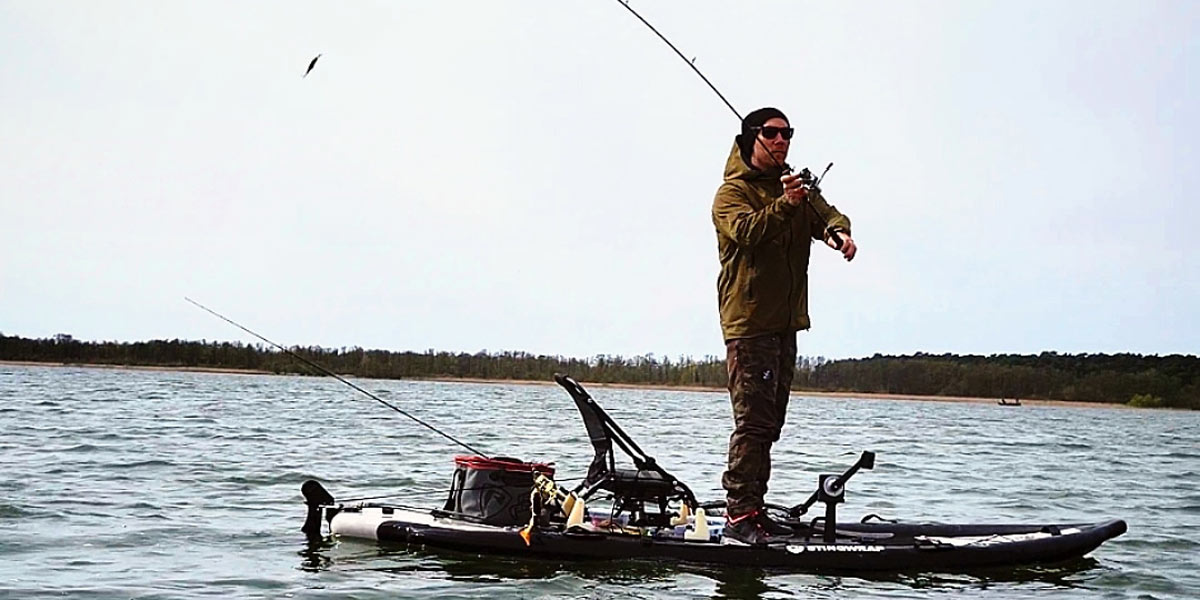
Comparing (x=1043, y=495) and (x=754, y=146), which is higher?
(x=754, y=146)

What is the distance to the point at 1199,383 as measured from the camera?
7919 cm

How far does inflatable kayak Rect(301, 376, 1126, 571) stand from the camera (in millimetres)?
7945

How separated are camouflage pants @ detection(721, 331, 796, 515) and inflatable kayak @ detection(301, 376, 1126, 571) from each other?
0.30 m

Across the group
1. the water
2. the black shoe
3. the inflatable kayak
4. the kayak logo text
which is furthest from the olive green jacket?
the water

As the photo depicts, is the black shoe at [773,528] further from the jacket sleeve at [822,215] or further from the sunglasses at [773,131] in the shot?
the sunglasses at [773,131]

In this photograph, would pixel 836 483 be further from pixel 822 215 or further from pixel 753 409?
pixel 822 215

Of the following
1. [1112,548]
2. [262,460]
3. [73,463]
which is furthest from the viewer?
[262,460]

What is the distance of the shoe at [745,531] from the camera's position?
26.0ft

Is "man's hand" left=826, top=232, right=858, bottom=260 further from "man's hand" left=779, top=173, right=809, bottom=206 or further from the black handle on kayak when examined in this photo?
the black handle on kayak

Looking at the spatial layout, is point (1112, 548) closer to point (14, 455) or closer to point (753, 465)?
point (753, 465)

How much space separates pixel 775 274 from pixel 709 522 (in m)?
1.76

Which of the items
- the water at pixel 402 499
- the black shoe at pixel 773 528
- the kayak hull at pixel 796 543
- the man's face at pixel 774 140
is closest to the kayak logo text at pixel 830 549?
the kayak hull at pixel 796 543

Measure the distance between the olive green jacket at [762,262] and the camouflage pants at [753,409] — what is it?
92 millimetres

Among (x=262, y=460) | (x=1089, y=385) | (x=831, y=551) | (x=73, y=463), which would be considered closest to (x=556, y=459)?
(x=262, y=460)
